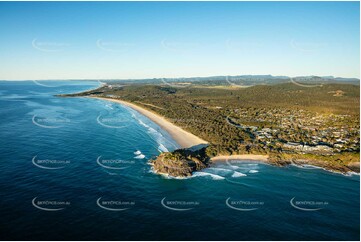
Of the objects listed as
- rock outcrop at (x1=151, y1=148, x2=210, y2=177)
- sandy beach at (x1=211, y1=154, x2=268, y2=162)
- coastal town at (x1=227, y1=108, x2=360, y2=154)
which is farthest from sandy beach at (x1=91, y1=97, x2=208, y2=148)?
coastal town at (x1=227, y1=108, x2=360, y2=154)

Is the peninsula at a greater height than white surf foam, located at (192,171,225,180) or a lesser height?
greater

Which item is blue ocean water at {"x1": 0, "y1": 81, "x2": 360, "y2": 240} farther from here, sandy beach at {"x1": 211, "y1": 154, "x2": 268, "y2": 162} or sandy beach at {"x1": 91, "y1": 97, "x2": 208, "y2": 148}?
sandy beach at {"x1": 91, "y1": 97, "x2": 208, "y2": 148}

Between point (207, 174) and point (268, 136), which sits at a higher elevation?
point (268, 136)

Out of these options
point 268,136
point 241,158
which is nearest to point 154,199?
point 241,158

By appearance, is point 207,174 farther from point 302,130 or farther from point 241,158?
point 302,130

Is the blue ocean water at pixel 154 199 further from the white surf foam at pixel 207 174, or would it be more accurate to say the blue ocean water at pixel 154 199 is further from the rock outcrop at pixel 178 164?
the rock outcrop at pixel 178 164

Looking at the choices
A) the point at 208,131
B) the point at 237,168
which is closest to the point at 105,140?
the point at 208,131

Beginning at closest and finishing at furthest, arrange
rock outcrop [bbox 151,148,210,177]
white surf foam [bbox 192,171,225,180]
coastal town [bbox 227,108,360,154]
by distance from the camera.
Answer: white surf foam [bbox 192,171,225,180], rock outcrop [bbox 151,148,210,177], coastal town [bbox 227,108,360,154]

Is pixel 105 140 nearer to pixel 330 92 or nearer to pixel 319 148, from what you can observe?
pixel 319 148
